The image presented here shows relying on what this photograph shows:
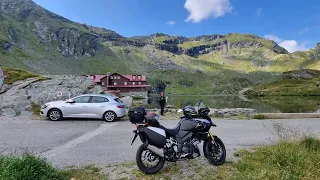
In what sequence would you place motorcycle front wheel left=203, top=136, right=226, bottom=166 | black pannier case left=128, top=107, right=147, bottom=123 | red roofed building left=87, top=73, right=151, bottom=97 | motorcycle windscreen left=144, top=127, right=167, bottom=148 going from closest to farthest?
motorcycle windscreen left=144, top=127, right=167, bottom=148
black pannier case left=128, top=107, right=147, bottom=123
motorcycle front wheel left=203, top=136, right=226, bottom=166
red roofed building left=87, top=73, right=151, bottom=97

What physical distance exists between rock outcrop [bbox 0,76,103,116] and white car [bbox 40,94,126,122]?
4.70m

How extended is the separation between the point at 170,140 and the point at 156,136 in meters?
0.56

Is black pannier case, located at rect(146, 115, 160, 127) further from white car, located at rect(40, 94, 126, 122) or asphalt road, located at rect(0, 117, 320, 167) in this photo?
white car, located at rect(40, 94, 126, 122)

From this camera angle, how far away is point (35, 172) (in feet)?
17.6

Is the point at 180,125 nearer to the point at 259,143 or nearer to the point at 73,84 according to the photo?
the point at 259,143

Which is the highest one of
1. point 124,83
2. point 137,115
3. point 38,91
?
point 124,83

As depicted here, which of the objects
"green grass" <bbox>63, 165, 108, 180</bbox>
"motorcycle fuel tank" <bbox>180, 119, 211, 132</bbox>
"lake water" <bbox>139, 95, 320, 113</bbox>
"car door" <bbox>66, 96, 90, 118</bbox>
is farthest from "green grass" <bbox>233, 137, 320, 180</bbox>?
"lake water" <bbox>139, 95, 320, 113</bbox>

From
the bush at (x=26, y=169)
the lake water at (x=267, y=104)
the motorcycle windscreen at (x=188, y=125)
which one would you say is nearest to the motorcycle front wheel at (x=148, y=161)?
the motorcycle windscreen at (x=188, y=125)

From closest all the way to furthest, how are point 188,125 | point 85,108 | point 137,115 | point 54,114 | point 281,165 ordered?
point 281,165 → point 137,115 → point 188,125 → point 54,114 → point 85,108

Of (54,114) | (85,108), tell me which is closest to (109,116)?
(85,108)

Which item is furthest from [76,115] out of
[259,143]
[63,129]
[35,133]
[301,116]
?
[301,116]

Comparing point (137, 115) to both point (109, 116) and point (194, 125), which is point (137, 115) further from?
point (109, 116)

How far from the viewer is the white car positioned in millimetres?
17953

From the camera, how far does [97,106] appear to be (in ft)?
59.8
